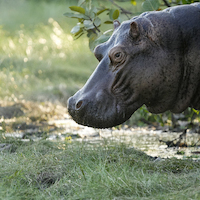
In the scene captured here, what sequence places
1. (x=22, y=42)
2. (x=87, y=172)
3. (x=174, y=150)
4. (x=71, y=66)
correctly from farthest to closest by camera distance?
(x=22, y=42)
(x=71, y=66)
(x=174, y=150)
(x=87, y=172)

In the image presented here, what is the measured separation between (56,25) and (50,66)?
387cm

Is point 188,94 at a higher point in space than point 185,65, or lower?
lower

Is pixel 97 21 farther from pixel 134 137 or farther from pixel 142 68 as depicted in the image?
pixel 134 137

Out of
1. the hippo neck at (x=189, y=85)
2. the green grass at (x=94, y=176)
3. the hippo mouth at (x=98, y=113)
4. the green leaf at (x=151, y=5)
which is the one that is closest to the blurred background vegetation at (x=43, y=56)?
the green leaf at (x=151, y=5)

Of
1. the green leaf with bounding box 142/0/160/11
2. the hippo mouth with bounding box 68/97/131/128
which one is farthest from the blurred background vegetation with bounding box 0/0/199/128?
the hippo mouth with bounding box 68/97/131/128

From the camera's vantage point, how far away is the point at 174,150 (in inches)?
152

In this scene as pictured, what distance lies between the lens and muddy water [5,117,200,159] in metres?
3.75

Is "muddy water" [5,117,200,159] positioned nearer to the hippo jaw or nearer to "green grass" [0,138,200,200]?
"green grass" [0,138,200,200]

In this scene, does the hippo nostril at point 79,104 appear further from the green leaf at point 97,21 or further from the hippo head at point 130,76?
the green leaf at point 97,21

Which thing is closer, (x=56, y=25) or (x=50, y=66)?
(x=50, y=66)

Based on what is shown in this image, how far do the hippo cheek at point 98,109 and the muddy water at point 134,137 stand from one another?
115cm

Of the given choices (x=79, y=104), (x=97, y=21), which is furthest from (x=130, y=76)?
(x=97, y=21)

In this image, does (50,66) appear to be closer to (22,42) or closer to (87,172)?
(22,42)

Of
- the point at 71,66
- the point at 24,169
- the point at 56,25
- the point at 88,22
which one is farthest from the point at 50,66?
the point at 24,169
